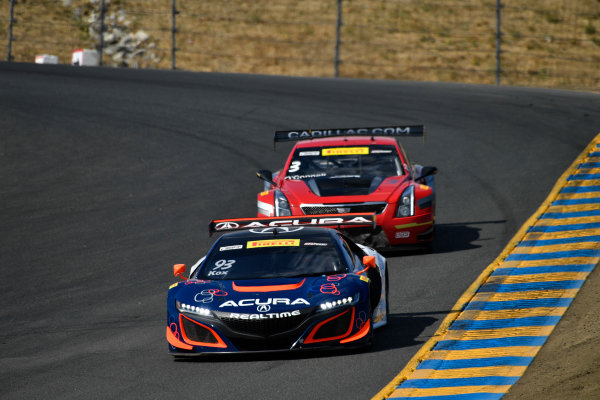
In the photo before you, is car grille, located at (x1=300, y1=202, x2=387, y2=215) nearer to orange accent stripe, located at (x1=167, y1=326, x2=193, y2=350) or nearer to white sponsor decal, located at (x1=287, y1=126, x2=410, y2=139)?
white sponsor decal, located at (x1=287, y1=126, x2=410, y2=139)

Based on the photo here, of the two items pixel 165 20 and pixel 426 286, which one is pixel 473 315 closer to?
pixel 426 286

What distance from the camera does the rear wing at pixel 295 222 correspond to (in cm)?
1038

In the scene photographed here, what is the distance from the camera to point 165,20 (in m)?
48.0

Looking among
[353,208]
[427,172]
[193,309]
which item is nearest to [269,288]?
[193,309]

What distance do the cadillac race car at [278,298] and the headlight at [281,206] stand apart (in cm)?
366

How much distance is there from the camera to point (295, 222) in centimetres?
1084

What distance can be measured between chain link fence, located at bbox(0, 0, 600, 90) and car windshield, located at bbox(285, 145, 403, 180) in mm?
22912

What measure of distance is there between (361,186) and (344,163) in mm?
925

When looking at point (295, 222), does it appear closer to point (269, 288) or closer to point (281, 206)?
point (269, 288)

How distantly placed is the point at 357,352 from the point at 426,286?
118 inches

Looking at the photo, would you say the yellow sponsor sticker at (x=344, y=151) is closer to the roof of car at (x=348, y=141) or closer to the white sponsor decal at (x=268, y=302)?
the roof of car at (x=348, y=141)

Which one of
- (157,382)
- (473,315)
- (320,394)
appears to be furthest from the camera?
(473,315)

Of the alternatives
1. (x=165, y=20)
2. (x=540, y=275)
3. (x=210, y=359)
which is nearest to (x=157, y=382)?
(x=210, y=359)

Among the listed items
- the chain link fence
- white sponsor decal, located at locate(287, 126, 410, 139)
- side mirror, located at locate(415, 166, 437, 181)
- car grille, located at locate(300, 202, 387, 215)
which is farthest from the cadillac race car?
the chain link fence
